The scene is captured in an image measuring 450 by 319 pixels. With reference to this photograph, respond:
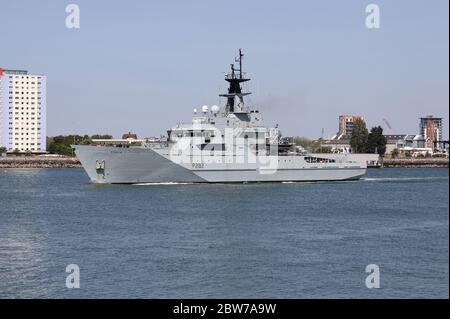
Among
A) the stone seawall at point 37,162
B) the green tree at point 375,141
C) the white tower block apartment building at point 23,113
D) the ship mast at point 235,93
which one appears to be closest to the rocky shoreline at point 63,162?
the stone seawall at point 37,162

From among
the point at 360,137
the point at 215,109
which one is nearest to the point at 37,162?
the point at 360,137

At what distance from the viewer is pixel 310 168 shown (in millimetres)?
54750

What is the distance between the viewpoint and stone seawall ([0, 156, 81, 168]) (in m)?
115

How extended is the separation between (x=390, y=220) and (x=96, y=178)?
2623 cm

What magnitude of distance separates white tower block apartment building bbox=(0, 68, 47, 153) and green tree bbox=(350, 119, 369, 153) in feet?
210

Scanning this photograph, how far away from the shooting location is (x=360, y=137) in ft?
392

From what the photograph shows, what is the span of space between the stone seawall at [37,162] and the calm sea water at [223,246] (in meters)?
76.1

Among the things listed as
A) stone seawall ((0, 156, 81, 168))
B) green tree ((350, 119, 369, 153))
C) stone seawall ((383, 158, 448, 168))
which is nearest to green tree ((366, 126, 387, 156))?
green tree ((350, 119, 369, 153))

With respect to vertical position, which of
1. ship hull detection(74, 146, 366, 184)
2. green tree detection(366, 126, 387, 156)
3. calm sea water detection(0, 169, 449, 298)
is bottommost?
calm sea water detection(0, 169, 449, 298)

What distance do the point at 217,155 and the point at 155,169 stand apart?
4896mm

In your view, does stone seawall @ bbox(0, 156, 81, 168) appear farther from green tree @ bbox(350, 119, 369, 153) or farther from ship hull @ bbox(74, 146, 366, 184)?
ship hull @ bbox(74, 146, 366, 184)

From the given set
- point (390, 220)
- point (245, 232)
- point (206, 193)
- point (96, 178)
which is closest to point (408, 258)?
point (245, 232)

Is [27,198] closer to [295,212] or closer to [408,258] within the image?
[295,212]

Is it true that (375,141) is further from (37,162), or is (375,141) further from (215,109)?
(215,109)
